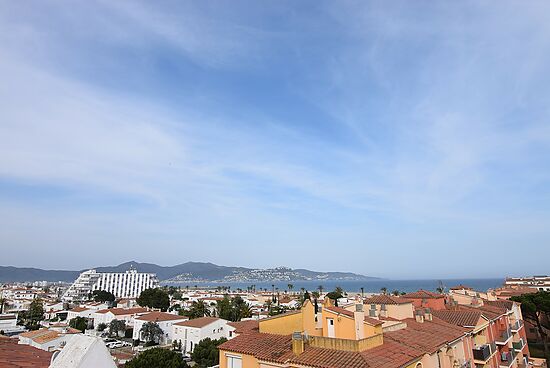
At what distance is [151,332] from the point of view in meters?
73.2

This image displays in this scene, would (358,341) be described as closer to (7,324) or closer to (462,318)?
(462,318)

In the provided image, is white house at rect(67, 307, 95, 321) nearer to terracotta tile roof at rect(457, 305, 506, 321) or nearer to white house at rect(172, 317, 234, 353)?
white house at rect(172, 317, 234, 353)

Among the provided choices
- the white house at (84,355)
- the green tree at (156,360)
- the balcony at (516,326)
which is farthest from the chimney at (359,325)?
the balcony at (516,326)

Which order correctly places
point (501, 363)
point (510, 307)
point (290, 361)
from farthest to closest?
point (510, 307) < point (501, 363) < point (290, 361)

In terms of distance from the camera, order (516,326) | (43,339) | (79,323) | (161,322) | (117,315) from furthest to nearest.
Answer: (117,315) → (79,323) → (161,322) → (43,339) → (516,326)

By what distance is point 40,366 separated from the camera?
21.4 ft

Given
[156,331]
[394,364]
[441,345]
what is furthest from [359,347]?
[156,331]

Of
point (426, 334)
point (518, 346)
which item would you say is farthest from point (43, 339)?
point (518, 346)

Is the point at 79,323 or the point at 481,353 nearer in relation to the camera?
the point at 481,353

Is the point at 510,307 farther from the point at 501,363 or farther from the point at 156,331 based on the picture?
the point at 156,331

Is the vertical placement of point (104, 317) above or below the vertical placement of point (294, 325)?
below

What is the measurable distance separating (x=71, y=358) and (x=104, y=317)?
99.9m

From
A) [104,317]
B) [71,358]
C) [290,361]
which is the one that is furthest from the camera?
[104,317]

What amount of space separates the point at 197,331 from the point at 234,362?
Result: 49568 mm
